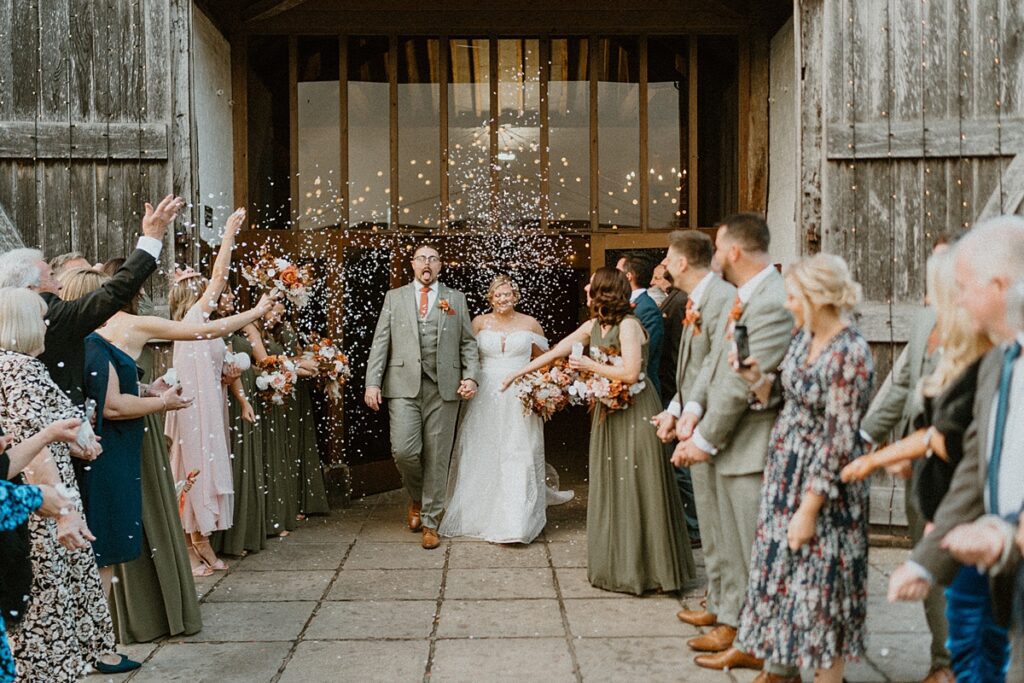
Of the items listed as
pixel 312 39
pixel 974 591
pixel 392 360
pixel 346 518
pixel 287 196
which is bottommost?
pixel 346 518

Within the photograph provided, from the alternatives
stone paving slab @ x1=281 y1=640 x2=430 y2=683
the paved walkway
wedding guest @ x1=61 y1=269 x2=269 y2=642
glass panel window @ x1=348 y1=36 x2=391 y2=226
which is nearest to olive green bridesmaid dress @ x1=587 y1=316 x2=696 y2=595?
the paved walkway

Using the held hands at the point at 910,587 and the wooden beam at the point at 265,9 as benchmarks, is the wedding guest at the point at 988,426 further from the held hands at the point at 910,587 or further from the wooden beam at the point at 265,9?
the wooden beam at the point at 265,9

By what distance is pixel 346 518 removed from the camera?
316 inches

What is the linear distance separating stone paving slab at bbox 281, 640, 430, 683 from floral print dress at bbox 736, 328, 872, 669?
5.20ft

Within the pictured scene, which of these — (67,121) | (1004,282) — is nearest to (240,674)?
(1004,282)

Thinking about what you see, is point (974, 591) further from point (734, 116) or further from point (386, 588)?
point (734, 116)

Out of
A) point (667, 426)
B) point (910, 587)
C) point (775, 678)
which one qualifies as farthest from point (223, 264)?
point (910, 587)

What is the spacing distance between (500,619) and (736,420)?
1.85m

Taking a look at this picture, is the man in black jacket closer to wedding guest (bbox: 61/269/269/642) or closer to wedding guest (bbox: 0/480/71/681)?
wedding guest (bbox: 61/269/269/642)

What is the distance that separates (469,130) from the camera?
9.13m

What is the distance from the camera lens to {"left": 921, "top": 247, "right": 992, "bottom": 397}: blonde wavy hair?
2654mm

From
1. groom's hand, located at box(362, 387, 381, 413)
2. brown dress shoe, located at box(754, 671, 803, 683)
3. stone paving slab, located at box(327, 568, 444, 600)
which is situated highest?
groom's hand, located at box(362, 387, 381, 413)

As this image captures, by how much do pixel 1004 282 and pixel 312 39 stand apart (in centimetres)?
789

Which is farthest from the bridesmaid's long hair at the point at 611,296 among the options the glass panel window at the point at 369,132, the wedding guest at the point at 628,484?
the glass panel window at the point at 369,132
